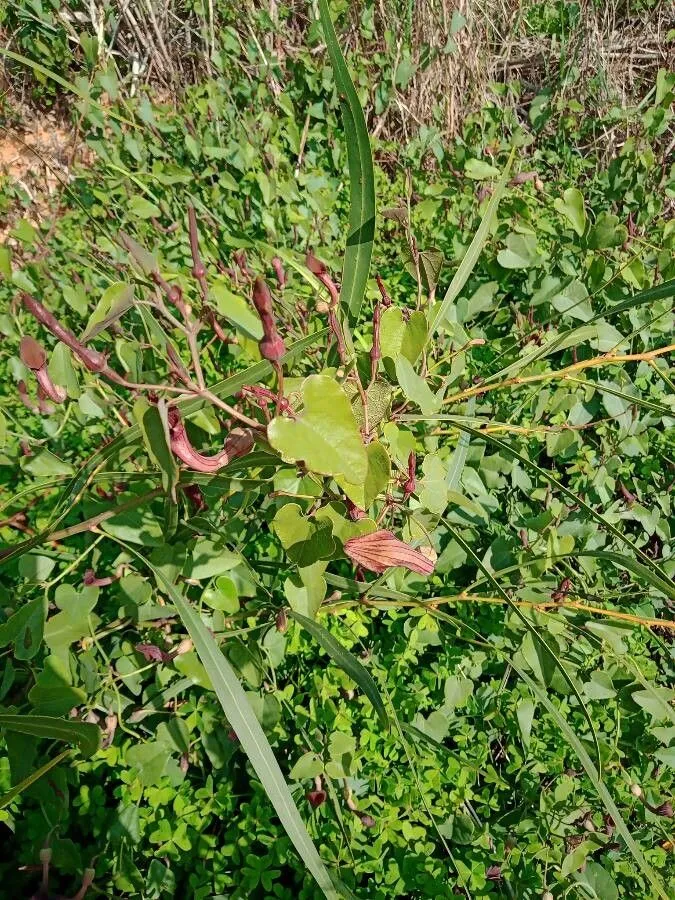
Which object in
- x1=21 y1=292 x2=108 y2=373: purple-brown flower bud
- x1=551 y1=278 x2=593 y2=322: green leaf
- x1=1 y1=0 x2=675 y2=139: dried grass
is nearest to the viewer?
x1=21 y1=292 x2=108 y2=373: purple-brown flower bud

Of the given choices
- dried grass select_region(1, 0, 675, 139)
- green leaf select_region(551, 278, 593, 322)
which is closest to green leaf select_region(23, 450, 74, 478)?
green leaf select_region(551, 278, 593, 322)

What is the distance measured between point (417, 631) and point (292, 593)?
1.26ft

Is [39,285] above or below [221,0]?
below

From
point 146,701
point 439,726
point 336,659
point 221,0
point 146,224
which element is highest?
point 221,0

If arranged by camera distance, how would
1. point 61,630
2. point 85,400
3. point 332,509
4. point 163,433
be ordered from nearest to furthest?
point 163,433, point 332,509, point 61,630, point 85,400

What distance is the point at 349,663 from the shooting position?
76cm

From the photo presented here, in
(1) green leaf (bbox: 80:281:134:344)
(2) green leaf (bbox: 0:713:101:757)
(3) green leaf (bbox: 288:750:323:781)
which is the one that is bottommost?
(3) green leaf (bbox: 288:750:323:781)

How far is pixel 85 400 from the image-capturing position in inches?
40.9

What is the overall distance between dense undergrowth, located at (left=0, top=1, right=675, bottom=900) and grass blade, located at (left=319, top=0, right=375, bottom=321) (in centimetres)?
5

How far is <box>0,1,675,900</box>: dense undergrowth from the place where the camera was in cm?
82

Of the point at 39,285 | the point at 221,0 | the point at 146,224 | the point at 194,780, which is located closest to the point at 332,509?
the point at 194,780

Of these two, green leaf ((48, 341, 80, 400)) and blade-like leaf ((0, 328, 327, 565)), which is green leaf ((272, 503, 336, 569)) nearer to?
blade-like leaf ((0, 328, 327, 565))

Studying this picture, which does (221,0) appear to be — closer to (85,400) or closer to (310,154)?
(310,154)

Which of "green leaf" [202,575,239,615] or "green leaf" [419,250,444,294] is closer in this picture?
"green leaf" [419,250,444,294]
